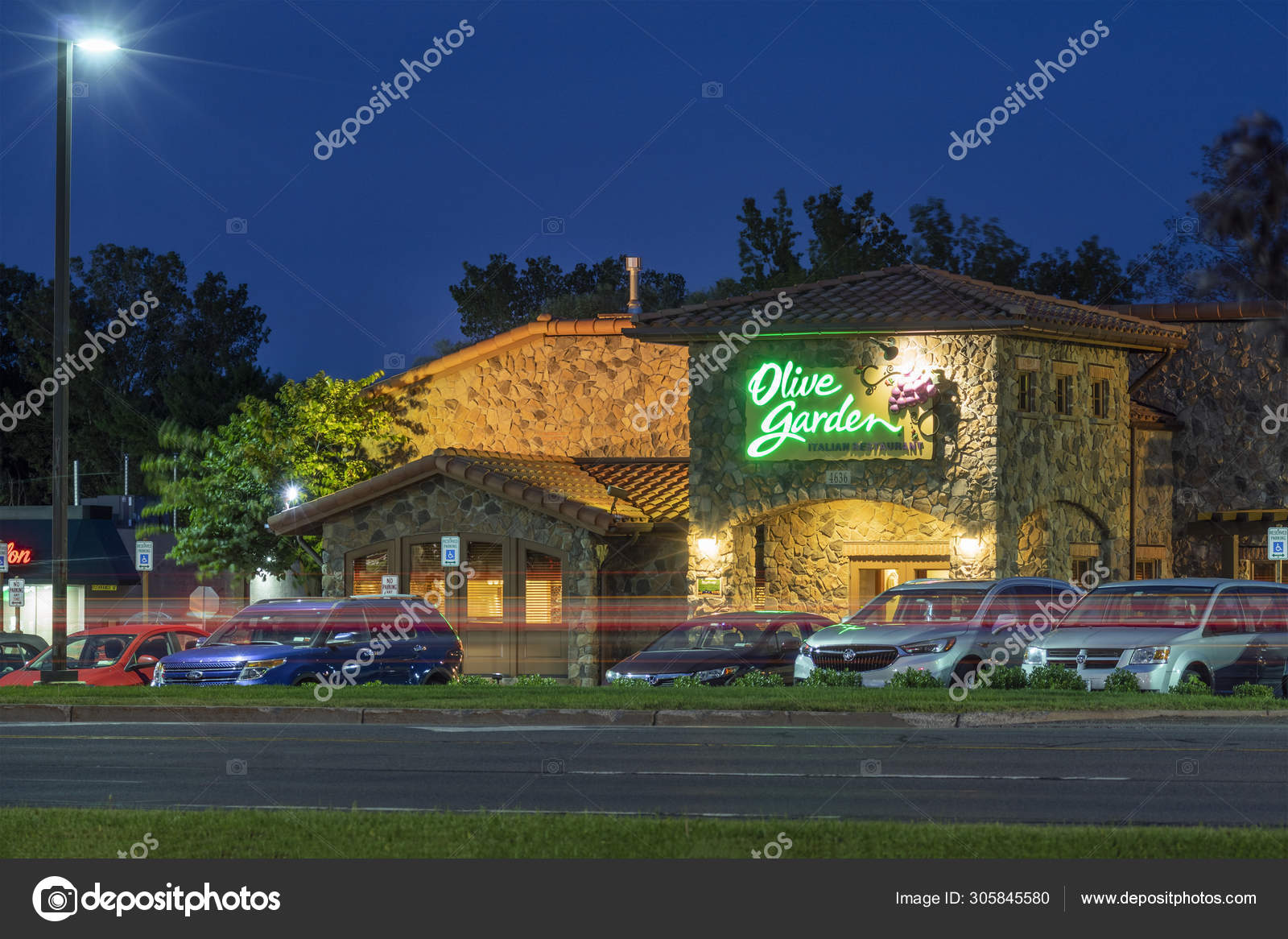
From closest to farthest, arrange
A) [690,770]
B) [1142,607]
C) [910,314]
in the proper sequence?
[690,770]
[1142,607]
[910,314]

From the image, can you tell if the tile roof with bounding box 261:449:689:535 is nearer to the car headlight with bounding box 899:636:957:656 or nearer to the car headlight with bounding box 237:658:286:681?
the car headlight with bounding box 237:658:286:681

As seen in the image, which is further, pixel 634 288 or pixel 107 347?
pixel 107 347

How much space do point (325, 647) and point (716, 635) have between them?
5.44 metres

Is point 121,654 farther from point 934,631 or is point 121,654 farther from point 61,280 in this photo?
point 934,631

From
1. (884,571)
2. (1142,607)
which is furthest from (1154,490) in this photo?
(1142,607)

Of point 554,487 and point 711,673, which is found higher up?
point 554,487

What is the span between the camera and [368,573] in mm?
33188

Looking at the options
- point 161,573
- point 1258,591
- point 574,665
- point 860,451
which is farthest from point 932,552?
point 161,573

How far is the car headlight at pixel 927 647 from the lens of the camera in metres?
A: 22.5

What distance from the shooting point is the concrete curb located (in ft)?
60.1

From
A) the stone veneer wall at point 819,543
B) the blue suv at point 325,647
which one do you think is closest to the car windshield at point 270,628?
the blue suv at point 325,647

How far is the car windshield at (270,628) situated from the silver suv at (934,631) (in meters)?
6.72

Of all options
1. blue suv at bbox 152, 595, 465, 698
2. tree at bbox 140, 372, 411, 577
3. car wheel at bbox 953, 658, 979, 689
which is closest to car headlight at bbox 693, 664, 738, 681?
car wheel at bbox 953, 658, 979, 689

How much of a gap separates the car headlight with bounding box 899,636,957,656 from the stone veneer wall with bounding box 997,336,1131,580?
22.0 ft
